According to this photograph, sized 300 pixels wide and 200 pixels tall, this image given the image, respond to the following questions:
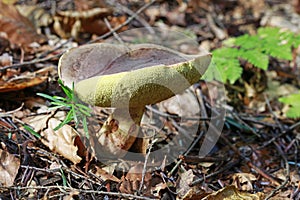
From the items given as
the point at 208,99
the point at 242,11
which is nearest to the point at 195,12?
the point at 242,11

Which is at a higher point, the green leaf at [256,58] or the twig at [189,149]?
the green leaf at [256,58]

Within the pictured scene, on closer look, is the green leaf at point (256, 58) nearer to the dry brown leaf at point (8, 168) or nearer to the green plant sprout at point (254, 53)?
the green plant sprout at point (254, 53)

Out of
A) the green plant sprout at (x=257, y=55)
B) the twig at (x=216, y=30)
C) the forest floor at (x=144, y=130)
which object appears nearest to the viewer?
the forest floor at (x=144, y=130)

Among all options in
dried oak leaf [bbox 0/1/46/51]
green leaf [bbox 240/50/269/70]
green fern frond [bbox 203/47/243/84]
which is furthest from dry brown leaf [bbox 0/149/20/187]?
green leaf [bbox 240/50/269/70]

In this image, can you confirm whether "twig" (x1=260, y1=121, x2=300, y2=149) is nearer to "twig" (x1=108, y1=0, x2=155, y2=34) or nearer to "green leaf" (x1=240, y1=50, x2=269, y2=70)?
"green leaf" (x1=240, y1=50, x2=269, y2=70)

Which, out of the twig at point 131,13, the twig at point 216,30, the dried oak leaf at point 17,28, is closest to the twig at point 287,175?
the twig at point 216,30

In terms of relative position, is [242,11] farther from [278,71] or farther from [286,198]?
[286,198]

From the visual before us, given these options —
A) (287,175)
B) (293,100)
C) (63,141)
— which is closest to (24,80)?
(63,141)

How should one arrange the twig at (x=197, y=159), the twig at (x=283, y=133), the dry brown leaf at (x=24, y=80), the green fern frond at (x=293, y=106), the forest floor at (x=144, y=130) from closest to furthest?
the forest floor at (x=144, y=130), the twig at (x=197, y=159), the dry brown leaf at (x=24, y=80), the twig at (x=283, y=133), the green fern frond at (x=293, y=106)
